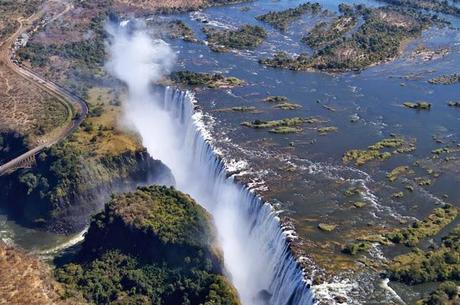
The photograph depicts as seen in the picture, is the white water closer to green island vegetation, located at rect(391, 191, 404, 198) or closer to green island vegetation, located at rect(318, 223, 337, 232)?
green island vegetation, located at rect(318, 223, 337, 232)

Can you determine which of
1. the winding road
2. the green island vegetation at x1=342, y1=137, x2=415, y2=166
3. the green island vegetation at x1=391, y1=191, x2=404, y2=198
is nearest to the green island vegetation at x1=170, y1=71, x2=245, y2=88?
the winding road

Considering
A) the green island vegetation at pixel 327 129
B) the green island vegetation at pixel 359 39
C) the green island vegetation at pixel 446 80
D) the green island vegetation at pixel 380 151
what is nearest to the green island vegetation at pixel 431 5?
the green island vegetation at pixel 359 39

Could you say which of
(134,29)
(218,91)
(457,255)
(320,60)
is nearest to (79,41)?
(134,29)

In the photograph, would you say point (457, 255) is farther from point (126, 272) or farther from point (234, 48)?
point (234, 48)

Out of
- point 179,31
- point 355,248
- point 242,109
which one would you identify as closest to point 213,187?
point 242,109

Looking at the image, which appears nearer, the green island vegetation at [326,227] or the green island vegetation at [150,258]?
the green island vegetation at [150,258]

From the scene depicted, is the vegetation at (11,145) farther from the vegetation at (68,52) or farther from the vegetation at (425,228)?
the vegetation at (425,228)
